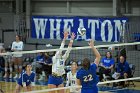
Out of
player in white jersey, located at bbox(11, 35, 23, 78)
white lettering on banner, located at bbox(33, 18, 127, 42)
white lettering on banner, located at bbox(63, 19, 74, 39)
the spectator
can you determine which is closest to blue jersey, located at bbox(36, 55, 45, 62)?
player in white jersey, located at bbox(11, 35, 23, 78)

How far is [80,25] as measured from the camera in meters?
20.5

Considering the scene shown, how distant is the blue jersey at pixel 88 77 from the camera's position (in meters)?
8.62

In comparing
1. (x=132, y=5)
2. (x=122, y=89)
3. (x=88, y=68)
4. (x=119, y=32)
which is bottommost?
(x=122, y=89)

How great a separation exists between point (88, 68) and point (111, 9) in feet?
41.5

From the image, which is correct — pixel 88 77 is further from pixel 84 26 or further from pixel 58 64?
pixel 84 26

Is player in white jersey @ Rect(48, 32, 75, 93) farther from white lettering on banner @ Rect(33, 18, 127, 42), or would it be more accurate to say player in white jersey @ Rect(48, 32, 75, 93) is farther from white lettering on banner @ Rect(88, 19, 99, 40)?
white lettering on banner @ Rect(88, 19, 99, 40)

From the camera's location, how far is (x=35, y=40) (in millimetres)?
22094

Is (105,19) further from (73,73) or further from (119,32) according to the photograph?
(73,73)

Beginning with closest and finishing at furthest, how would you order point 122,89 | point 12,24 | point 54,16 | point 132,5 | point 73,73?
1. point 73,73
2. point 122,89
3. point 132,5
4. point 54,16
5. point 12,24

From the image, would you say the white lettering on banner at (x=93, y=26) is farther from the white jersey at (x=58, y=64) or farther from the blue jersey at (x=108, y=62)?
the white jersey at (x=58, y=64)

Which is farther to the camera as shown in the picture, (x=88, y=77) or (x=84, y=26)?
(x=84, y=26)

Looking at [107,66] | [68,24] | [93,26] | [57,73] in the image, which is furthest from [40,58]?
[57,73]

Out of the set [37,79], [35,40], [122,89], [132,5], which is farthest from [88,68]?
[35,40]

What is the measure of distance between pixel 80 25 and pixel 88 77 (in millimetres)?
11933
